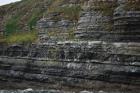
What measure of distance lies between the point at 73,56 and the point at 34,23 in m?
22.1

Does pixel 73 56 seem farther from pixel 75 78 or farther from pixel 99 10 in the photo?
pixel 99 10

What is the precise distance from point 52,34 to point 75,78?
512 inches

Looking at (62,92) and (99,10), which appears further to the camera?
(99,10)

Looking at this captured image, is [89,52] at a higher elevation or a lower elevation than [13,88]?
higher

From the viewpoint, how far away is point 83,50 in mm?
63406

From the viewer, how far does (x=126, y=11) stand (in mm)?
60562

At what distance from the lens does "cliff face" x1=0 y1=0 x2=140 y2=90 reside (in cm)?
5745

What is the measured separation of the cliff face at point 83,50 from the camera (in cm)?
5745

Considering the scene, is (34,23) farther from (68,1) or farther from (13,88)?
(13,88)

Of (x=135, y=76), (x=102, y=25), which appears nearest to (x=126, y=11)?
(x=102, y=25)

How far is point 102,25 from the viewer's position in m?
64.7

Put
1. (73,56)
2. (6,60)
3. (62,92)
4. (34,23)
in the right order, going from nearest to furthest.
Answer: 1. (62,92)
2. (73,56)
3. (6,60)
4. (34,23)

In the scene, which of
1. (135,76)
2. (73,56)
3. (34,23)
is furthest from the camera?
(34,23)

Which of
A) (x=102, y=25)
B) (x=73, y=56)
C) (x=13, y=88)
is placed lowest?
(x=13, y=88)
